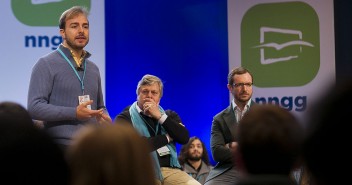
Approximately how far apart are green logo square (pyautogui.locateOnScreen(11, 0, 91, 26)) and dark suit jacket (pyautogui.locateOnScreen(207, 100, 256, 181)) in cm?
270

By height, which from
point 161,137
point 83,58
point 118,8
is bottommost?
point 161,137

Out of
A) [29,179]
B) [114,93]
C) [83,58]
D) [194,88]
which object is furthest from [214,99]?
[29,179]

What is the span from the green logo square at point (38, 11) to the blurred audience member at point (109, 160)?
19.4 ft

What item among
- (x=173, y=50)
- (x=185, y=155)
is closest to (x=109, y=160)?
(x=173, y=50)

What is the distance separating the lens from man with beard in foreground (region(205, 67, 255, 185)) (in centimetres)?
528

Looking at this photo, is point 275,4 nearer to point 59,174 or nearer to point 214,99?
point 214,99

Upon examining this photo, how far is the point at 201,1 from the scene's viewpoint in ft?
25.3

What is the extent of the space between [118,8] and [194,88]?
1.28m

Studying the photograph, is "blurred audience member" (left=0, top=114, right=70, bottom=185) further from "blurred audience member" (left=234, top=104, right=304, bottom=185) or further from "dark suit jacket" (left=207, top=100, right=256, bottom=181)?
"dark suit jacket" (left=207, top=100, right=256, bottom=181)

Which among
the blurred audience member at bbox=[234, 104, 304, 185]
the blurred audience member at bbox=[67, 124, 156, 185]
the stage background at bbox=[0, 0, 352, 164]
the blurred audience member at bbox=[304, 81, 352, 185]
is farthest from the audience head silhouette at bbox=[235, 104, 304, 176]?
the stage background at bbox=[0, 0, 352, 164]

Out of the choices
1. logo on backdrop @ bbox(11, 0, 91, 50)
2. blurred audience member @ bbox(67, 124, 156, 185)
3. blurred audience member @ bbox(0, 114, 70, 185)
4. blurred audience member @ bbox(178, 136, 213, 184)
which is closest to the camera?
blurred audience member @ bbox(0, 114, 70, 185)

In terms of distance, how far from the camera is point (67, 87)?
14.5ft

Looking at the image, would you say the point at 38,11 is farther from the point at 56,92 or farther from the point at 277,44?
the point at 56,92

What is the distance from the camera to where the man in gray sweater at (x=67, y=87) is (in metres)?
4.33
